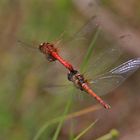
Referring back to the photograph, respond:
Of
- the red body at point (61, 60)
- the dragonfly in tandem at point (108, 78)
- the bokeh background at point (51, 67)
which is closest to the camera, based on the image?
the dragonfly in tandem at point (108, 78)

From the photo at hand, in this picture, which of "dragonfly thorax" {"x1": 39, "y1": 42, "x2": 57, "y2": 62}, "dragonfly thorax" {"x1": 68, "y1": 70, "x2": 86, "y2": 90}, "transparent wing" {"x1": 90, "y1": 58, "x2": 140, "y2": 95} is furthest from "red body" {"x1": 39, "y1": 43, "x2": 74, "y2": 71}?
"transparent wing" {"x1": 90, "y1": 58, "x2": 140, "y2": 95}

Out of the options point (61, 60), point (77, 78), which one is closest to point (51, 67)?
point (61, 60)

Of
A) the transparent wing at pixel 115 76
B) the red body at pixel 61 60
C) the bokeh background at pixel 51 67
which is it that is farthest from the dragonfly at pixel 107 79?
the bokeh background at pixel 51 67

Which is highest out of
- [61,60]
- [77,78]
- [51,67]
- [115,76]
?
[51,67]

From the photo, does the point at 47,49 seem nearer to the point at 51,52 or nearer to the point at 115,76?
the point at 51,52

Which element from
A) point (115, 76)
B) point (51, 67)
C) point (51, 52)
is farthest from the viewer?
point (51, 67)

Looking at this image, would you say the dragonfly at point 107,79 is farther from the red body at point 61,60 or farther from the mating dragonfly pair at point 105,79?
the red body at point 61,60
